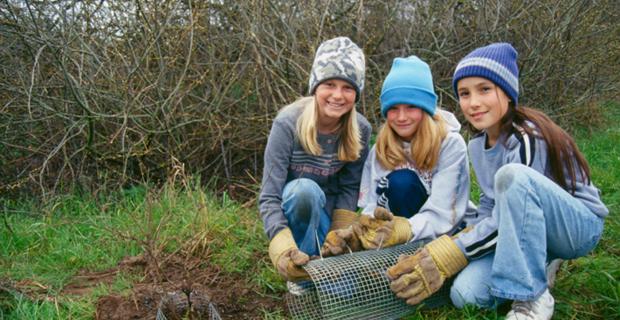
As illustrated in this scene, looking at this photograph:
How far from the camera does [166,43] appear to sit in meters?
4.45

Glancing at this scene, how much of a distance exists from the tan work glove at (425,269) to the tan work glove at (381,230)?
0.17 metres

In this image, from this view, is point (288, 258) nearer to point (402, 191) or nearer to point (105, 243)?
point (402, 191)

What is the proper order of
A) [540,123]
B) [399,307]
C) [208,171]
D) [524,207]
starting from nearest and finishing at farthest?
[524,207] → [540,123] → [399,307] → [208,171]

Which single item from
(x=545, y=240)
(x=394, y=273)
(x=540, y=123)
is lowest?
(x=394, y=273)

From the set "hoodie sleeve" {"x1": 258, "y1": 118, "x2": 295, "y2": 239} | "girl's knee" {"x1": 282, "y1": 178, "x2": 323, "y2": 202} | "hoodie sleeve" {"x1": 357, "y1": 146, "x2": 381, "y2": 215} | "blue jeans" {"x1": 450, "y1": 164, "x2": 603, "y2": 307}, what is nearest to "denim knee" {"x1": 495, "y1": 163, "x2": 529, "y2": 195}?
"blue jeans" {"x1": 450, "y1": 164, "x2": 603, "y2": 307}

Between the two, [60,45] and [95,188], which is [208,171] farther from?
[60,45]

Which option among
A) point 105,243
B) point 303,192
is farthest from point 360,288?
point 105,243

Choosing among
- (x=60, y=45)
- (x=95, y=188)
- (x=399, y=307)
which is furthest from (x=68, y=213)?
(x=399, y=307)

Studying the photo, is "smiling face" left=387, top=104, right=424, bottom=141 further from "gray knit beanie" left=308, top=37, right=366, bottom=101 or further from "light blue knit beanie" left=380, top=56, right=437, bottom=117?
"gray knit beanie" left=308, top=37, right=366, bottom=101

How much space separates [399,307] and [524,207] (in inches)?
25.9

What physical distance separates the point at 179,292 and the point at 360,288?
790 mm

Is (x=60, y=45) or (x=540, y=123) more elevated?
(x=60, y=45)

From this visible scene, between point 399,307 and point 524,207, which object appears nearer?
point 524,207

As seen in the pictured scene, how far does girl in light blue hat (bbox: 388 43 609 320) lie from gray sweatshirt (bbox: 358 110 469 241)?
17 centimetres
